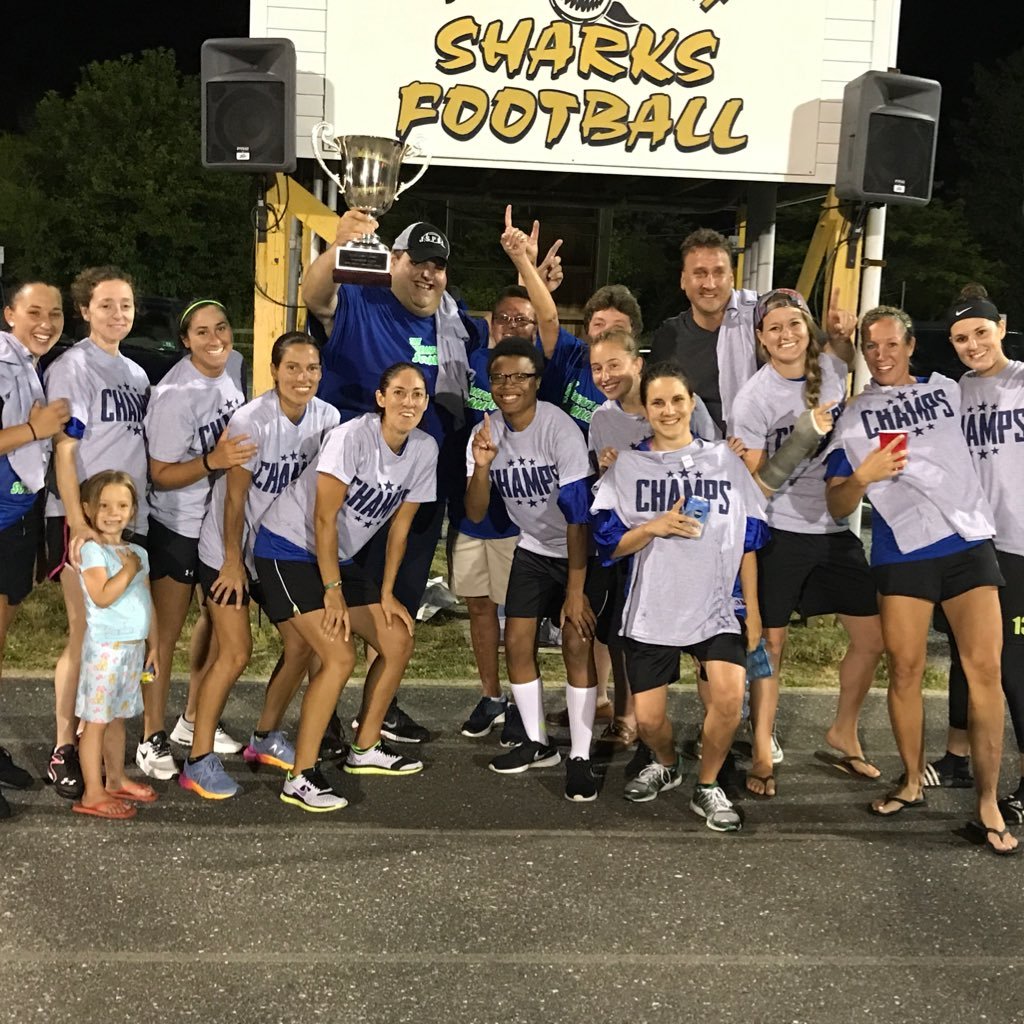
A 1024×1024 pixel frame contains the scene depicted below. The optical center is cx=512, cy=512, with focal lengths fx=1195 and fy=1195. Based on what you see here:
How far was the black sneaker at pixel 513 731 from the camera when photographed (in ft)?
17.4

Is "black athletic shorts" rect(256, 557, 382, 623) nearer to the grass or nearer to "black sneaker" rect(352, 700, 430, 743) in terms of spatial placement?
"black sneaker" rect(352, 700, 430, 743)

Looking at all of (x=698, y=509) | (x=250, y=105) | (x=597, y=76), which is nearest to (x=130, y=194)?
(x=250, y=105)

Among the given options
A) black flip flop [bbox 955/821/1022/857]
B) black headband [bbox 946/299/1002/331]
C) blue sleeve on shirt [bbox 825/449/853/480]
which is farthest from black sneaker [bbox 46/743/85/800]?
black headband [bbox 946/299/1002/331]

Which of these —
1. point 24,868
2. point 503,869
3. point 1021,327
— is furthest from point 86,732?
point 1021,327

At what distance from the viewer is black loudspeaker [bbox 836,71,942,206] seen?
748cm

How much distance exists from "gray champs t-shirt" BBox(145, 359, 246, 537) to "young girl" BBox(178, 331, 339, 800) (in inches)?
6.0

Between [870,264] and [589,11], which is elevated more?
[589,11]

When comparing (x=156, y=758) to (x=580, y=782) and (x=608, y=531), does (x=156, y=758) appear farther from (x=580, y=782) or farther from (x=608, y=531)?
(x=608, y=531)

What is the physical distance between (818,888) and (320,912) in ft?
5.33

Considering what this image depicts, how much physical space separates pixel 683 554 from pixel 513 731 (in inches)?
53.6

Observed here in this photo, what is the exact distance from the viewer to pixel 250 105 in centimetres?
721

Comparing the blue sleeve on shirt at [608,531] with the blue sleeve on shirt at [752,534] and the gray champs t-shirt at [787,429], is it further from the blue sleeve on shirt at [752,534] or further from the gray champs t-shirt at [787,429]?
the gray champs t-shirt at [787,429]

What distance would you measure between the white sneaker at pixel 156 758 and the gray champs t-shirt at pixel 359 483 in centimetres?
102

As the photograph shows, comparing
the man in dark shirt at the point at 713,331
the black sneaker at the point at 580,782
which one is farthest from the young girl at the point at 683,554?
the man in dark shirt at the point at 713,331
